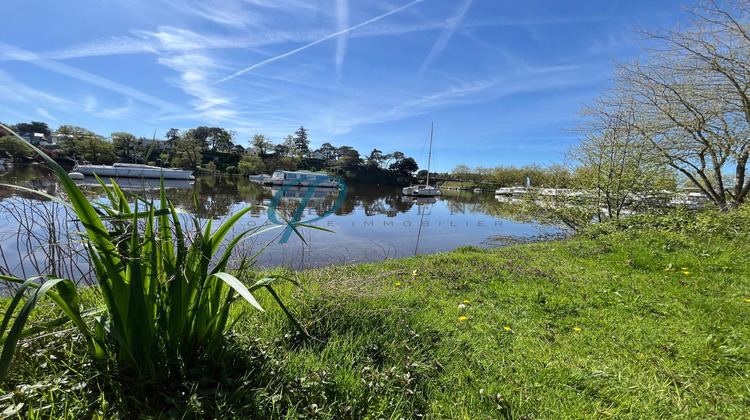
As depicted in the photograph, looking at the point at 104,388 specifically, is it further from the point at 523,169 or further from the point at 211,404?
the point at 523,169

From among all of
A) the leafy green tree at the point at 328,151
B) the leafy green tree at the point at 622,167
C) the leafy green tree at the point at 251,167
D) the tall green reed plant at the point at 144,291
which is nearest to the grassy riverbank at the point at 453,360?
the tall green reed plant at the point at 144,291

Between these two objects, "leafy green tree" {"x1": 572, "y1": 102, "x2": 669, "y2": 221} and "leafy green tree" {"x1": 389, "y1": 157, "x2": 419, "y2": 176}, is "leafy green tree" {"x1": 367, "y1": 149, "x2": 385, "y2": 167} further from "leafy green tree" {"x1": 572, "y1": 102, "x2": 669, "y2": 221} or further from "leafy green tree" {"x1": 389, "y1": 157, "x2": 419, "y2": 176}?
"leafy green tree" {"x1": 572, "y1": 102, "x2": 669, "y2": 221}

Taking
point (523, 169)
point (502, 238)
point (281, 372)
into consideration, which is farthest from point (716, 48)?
point (523, 169)

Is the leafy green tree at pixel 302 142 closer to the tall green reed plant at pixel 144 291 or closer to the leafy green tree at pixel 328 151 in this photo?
the leafy green tree at pixel 328 151

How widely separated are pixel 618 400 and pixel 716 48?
9529 mm

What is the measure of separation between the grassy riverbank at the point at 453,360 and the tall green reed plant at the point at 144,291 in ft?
0.40

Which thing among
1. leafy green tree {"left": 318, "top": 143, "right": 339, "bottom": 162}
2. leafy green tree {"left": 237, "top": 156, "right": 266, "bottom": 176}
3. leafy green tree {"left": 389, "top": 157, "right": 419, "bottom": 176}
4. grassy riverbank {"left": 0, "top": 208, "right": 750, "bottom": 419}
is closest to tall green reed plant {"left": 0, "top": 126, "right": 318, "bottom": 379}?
grassy riverbank {"left": 0, "top": 208, "right": 750, "bottom": 419}

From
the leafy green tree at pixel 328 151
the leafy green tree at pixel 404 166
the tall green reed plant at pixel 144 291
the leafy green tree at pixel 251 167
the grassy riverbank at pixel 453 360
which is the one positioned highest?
the leafy green tree at pixel 328 151

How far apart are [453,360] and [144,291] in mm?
1816

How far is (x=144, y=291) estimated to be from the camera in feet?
4.24

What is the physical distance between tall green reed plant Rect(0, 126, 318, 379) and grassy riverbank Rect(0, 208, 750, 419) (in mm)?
122

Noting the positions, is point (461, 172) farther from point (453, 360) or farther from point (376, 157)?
point (453, 360)

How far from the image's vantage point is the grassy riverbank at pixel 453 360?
51.5 inches

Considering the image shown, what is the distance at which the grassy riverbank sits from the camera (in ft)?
4.29
